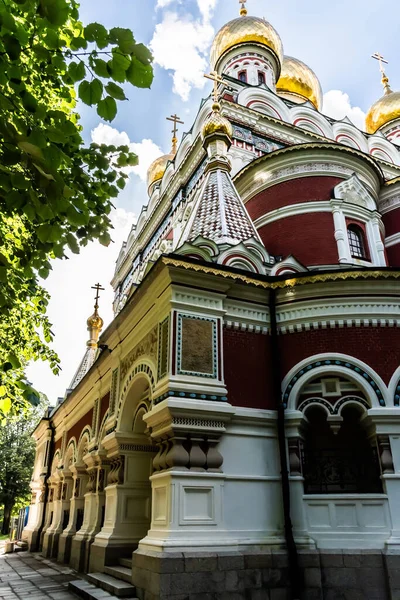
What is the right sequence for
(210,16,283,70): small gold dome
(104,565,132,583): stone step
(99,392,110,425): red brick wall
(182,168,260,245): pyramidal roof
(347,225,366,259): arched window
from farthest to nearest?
(210,16,283,70): small gold dome
(347,225,366,259): arched window
(99,392,110,425): red brick wall
(182,168,260,245): pyramidal roof
(104,565,132,583): stone step

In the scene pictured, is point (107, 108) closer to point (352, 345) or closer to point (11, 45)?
point (11, 45)

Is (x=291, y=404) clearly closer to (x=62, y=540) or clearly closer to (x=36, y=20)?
(x=36, y=20)

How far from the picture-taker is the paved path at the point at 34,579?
22.6 feet

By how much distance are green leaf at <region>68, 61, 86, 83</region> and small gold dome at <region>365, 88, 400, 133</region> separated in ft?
71.2

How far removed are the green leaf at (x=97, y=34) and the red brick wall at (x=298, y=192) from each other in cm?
781

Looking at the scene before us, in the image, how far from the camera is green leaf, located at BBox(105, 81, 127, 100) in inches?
123

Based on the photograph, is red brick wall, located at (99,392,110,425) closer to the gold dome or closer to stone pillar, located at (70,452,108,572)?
stone pillar, located at (70,452,108,572)

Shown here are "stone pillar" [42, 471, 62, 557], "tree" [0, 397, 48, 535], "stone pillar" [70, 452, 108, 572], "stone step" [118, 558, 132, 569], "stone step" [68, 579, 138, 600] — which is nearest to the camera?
"stone step" [68, 579, 138, 600]

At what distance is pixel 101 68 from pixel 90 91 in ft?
0.61

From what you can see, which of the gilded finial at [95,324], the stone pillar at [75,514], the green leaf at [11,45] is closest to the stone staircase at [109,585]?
the stone pillar at [75,514]

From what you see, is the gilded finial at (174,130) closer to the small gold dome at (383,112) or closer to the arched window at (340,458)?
the small gold dome at (383,112)

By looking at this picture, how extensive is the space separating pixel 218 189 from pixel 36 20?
674 centimetres

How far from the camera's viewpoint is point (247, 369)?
6.64 meters

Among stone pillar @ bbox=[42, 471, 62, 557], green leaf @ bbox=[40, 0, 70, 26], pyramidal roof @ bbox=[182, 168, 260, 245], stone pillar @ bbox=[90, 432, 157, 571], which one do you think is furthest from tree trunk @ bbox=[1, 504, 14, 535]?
green leaf @ bbox=[40, 0, 70, 26]
